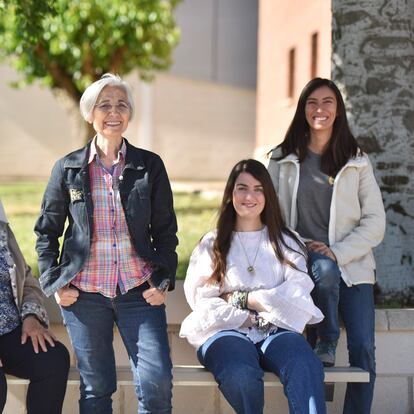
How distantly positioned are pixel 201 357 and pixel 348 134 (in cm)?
147

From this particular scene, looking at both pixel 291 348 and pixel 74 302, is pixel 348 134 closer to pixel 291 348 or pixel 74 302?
pixel 291 348

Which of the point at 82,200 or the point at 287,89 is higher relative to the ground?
the point at 287,89

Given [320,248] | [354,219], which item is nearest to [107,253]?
[320,248]

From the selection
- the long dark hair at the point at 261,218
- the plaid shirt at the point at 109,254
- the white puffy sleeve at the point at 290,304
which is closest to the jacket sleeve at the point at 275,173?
the long dark hair at the point at 261,218

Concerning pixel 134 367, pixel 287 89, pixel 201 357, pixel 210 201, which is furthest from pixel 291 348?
pixel 287 89

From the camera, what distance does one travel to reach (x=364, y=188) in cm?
458

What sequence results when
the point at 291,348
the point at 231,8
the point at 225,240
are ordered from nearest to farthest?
1. the point at 291,348
2. the point at 225,240
3. the point at 231,8

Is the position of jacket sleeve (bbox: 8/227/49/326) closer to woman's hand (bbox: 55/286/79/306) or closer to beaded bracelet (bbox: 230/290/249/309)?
woman's hand (bbox: 55/286/79/306)

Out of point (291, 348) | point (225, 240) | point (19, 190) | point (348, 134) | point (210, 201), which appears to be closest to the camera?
point (291, 348)

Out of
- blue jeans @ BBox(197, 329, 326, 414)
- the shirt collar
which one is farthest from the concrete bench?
the shirt collar

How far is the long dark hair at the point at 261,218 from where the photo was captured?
426 cm

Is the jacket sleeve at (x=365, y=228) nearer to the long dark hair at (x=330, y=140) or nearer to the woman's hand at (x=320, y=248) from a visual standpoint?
the woman's hand at (x=320, y=248)

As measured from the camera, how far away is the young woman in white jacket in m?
4.34

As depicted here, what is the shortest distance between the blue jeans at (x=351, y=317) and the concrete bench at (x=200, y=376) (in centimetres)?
13
